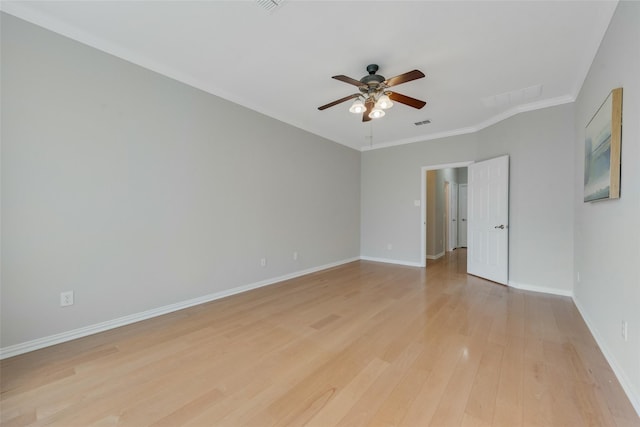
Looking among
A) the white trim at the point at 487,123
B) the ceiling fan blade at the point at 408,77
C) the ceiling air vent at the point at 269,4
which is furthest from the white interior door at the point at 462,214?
the ceiling air vent at the point at 269,4

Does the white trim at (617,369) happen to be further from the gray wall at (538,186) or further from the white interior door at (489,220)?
the white interior door at (489,220)

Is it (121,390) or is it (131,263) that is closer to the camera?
(121,390)

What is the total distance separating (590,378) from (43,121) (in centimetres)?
463

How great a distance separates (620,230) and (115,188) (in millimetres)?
4213

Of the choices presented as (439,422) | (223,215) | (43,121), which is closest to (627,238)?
(439,422)

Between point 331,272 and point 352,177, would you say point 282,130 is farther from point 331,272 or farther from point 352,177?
point 331,272

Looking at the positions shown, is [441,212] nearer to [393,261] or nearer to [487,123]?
[393,261]

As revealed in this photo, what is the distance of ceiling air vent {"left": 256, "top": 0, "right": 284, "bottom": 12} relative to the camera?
1923 mm

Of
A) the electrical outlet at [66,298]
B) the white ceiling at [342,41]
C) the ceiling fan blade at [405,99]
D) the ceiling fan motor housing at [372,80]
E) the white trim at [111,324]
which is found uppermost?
the white ceiling at [342,41]

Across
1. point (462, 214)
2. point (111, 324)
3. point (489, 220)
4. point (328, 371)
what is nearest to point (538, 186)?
point (489, 220)

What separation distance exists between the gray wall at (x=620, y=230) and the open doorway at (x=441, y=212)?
256 cm

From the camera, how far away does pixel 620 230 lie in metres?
1.83

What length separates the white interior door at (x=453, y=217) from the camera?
24.6 feet

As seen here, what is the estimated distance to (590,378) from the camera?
5.86 ft
